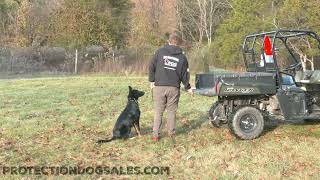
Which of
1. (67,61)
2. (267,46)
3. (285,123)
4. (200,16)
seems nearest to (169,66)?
(267,46)

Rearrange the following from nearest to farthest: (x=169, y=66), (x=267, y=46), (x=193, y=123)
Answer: (x=169, y=66) → (x=267, y=46) → (x=193, y=123)

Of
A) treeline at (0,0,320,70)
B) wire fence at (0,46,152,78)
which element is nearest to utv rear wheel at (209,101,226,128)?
treeline at (0,0,320,70)

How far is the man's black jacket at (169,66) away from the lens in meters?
7.62

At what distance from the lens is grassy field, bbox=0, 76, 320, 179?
6178 millimetres

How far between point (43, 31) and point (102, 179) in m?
32.1

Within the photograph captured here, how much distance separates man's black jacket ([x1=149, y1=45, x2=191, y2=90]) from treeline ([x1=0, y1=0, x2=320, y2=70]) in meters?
17.7

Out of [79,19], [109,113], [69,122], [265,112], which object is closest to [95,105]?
[109,113]

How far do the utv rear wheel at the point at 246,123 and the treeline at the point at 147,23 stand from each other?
682 inches

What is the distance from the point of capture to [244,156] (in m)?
6.71

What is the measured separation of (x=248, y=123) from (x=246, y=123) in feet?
0.12

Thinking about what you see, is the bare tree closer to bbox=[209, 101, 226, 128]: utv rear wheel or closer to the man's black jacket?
bbox=[209, 101, 226, 128]: utv rear wheel

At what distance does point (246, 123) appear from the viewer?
777cm

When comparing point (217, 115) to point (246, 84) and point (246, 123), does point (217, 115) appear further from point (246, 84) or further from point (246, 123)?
point (246, 84)

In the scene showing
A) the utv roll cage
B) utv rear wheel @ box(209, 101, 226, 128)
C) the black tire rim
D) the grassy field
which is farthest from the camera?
utv rear wheel @ box(209, 101, 226, 128)
